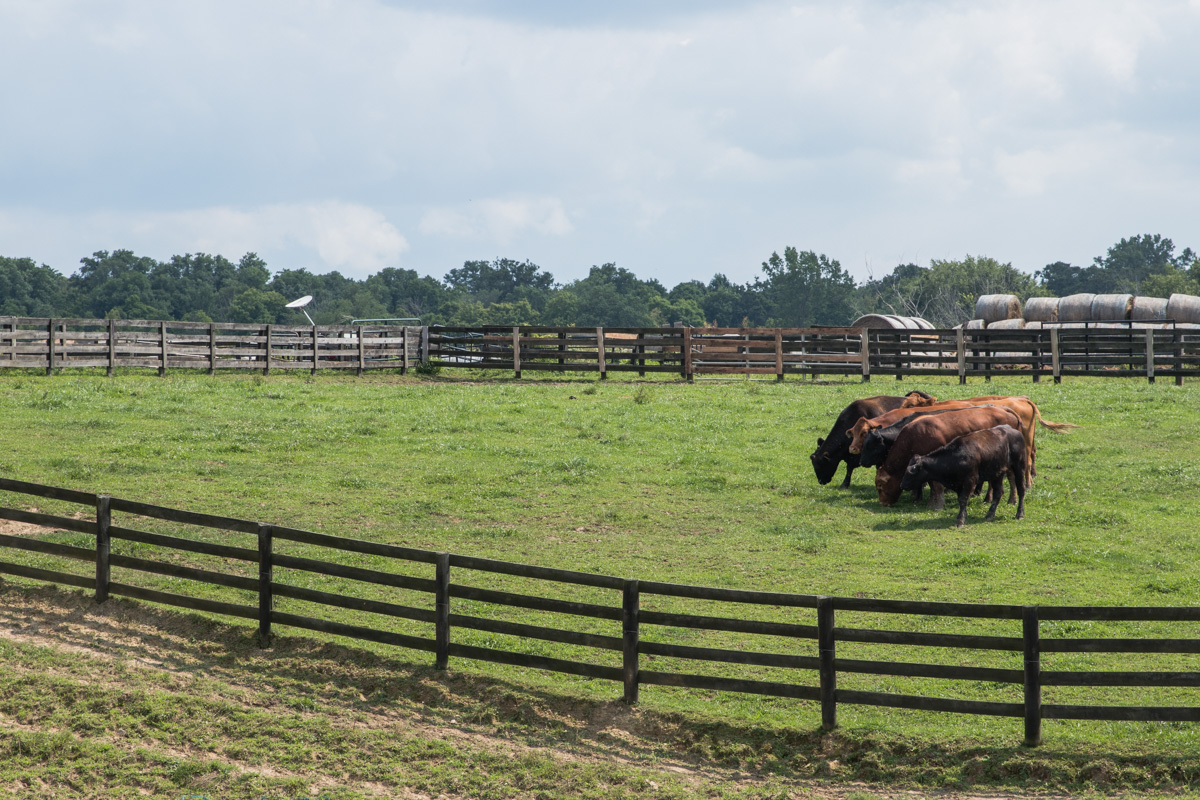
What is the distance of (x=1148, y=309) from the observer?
39.7 m

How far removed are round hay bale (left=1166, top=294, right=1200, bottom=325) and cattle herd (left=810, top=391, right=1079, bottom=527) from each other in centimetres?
2590

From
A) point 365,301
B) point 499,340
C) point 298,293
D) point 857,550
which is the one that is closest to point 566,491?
point 857,550

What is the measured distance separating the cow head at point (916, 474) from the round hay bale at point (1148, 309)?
29.7 metres

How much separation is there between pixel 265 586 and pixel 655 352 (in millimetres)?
20891

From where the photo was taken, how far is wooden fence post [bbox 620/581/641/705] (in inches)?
338

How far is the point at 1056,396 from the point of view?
2380cm

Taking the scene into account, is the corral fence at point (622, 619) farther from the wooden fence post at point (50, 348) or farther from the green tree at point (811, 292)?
the green tree at point (811, 292)

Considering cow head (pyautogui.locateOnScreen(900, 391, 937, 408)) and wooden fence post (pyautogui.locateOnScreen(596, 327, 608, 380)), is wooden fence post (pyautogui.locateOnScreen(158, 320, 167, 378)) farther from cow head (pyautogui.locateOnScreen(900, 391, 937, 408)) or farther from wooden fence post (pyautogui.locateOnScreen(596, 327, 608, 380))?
cow head (pyautogui.locateOnScreen(900, 391, 937, 408))

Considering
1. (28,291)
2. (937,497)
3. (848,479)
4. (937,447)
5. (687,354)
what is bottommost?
(937,497)

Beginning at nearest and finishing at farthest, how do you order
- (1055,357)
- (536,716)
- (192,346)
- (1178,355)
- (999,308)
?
(536,716)
(1178,355)
(1055,357)
(192,346)
(999,308)

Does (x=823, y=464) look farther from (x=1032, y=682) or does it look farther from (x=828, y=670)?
(x=1032, y=682)

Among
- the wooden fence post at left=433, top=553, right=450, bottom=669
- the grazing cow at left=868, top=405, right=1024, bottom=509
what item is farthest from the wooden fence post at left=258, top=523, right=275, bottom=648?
the grazing cow at left=868, top=405, right=1024, bottom=509

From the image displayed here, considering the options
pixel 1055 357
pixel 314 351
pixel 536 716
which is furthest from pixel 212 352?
pixel 536 716

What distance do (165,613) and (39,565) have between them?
2.08 meters
